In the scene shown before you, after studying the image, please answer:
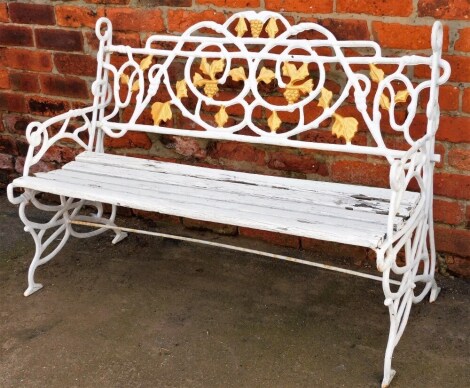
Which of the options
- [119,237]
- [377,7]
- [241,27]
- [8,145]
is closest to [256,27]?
[241,27]

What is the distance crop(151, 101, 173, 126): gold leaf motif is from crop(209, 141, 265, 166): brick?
291 mm

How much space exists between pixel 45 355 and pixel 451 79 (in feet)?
6.04

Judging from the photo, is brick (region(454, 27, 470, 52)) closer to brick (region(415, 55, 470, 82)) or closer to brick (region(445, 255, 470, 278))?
brick (region(415, 55, 470, 82))

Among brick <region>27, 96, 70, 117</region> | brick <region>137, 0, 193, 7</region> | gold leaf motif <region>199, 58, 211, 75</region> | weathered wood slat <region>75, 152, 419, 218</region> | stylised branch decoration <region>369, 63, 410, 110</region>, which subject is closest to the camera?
weathered wood slat <region>75, 152, 419, 218</region>

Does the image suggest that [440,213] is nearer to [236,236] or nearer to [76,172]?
[236,236]

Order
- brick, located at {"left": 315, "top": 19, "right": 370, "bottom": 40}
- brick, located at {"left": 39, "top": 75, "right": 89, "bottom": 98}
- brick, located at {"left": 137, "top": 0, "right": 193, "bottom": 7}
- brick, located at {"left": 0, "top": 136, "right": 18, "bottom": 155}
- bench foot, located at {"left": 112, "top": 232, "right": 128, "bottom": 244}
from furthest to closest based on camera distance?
brick, located at {"left": 0, "top": 136, "right": 18, "bottom": 155}
brick, located at {"left": 39, "top": 75, "right": 89, "bottom": 98}
bench foot, located at {"left": 112, "top": 232, "right": 128, "bottom": 244}
brick, located at {"left": 137, "top": 0, "right": 193, "bottom": 7}
brick, located at {"left": 315, "top": 19, "right": 370, "bottom": 40}

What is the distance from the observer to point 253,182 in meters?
2.56

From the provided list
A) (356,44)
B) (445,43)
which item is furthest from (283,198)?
(445,43)

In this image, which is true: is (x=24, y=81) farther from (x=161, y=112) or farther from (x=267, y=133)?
(x=267, y=133)

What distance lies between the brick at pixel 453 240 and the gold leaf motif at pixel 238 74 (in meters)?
1.04

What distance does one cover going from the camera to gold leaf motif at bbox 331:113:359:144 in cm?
257

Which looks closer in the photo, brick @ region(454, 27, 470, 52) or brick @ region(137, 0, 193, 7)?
brick @ region(454, 27, 470, 52)

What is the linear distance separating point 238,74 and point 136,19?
0.62 metres

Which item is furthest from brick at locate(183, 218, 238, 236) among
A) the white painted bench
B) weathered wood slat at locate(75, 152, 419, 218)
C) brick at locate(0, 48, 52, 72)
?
brick at locate(0, 48, 52, 72)
